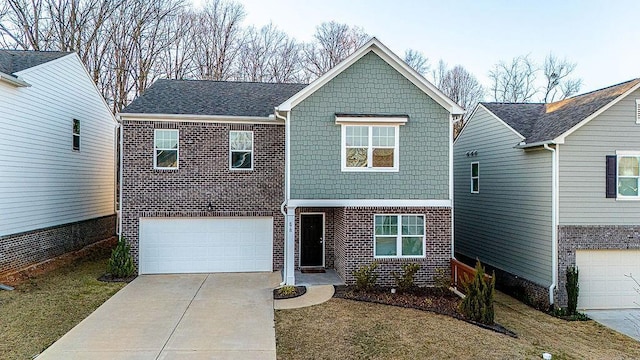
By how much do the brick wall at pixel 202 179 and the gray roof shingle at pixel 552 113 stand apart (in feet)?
27.3

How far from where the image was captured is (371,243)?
1237cm

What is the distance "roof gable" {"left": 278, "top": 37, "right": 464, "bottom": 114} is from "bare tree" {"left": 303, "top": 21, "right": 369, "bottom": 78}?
19.4m

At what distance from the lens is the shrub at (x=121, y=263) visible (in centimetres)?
1289

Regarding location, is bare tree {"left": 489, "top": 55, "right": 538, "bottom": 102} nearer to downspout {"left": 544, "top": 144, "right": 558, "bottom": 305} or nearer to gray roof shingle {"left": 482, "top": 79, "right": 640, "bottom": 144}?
gray roof shingle {"left": 482, "top": 79, "right": 640, "bottom": 144}

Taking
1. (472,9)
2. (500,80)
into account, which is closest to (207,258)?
→ (472,9)

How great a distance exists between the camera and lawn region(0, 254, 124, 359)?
7.83 metres

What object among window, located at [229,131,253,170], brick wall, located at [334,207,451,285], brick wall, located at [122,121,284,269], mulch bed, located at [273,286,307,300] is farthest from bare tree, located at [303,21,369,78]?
mulch bed, located at [273,286,307,300]

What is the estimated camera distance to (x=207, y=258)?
46.4ft

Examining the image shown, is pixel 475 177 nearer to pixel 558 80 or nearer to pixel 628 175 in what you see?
pixel 628 175

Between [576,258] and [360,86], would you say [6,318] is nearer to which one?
[360,86]

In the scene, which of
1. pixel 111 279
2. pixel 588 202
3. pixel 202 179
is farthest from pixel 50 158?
pixel 588 202

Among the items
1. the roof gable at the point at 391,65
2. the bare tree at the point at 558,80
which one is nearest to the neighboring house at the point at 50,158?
the roof gable at the point at 391,65

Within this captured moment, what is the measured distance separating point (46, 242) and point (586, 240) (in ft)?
56.3

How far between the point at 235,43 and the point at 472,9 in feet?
55.4
